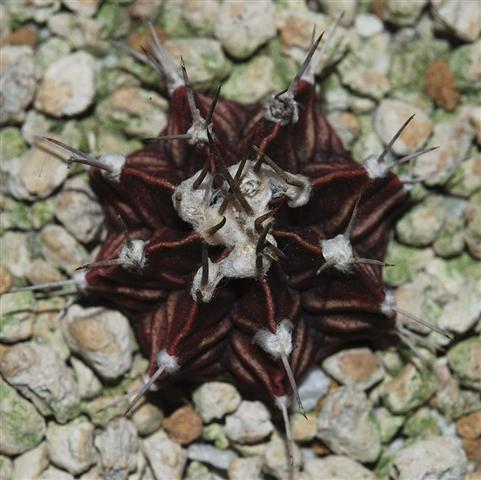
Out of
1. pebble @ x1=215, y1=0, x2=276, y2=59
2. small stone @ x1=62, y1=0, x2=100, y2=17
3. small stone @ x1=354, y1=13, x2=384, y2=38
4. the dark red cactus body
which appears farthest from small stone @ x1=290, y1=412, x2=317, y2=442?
small stone @ x1=62, y1=0, x2=100, y2=17

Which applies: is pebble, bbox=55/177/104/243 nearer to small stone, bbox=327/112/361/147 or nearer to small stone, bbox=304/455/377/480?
small stone, bbox=327/112/361/147

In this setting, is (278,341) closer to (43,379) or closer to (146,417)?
(146,417)

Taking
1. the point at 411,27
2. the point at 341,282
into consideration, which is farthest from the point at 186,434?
the point at 411,27

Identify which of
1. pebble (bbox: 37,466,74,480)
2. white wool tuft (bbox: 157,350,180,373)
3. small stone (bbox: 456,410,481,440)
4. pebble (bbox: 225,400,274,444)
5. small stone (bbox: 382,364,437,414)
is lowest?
pebble (bbox: 37,466,74,480)

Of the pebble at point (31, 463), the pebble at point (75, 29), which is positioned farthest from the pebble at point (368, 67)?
the pebble at point (31, 463)

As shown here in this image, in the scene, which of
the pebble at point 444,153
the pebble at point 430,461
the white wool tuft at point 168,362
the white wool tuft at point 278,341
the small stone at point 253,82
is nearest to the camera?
the white wool tuft at point 278,341

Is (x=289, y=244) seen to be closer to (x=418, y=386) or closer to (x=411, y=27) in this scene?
(x=418, y=386)

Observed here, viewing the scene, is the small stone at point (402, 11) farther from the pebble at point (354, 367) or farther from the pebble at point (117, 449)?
the pebble at point (117, 449)
